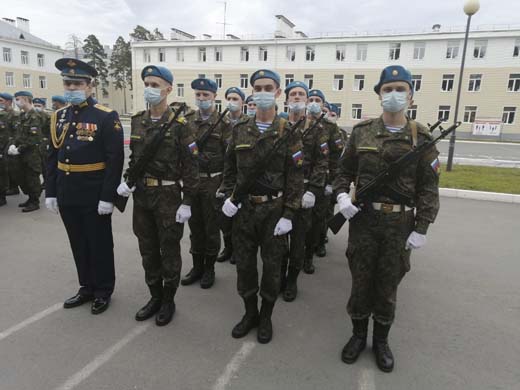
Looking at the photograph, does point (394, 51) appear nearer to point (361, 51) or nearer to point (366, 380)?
point (361, 51)

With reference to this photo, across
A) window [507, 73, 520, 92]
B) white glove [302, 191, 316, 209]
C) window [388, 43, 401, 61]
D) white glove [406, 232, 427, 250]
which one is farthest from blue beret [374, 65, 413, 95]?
window [507, 73, 520, 92]

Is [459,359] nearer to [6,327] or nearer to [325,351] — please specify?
[325,351]

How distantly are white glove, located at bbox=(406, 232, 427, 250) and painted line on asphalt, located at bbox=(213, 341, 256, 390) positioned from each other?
4.82 ft

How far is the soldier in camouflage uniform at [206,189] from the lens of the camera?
393cm

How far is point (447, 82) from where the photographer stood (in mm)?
30531

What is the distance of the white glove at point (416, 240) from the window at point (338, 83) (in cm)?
3340

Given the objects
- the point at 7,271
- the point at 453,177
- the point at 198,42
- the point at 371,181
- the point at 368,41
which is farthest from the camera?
the point at 198,42

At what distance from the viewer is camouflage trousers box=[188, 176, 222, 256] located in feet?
12.9

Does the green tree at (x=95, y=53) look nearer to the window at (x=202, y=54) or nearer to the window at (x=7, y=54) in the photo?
the window at (x=7, y=54)

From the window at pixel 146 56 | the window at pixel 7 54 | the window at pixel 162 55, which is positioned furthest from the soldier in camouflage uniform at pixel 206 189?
the window at pixel 7 54

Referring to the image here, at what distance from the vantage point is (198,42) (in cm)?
3712

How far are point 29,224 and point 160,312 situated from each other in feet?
12.8

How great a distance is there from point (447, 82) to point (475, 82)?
7.06ft

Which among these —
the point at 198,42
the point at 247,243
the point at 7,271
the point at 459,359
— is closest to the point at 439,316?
the point at 459,359
